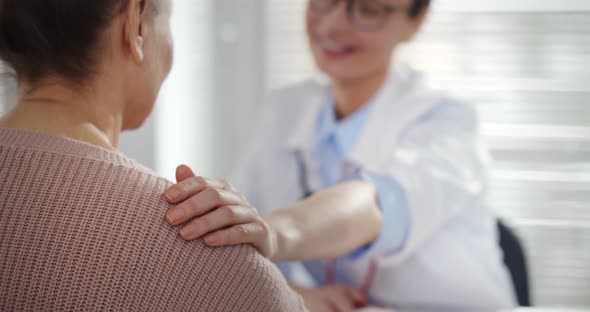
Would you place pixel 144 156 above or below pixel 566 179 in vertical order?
above

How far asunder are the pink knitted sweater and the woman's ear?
0.11 meters

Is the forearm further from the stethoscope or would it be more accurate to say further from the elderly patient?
the elderly patient

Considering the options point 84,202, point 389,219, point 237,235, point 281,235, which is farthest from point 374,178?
point 84,202

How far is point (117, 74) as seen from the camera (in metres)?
0.69

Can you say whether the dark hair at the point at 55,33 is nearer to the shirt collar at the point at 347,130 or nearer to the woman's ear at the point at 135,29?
the woman's ear at the point at 135,29

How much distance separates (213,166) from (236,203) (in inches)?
55.3

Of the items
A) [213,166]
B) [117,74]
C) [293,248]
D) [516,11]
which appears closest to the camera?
[117,74]

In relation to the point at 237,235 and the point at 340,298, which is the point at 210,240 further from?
the point at 340,298

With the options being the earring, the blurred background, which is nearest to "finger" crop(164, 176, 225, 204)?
the earring

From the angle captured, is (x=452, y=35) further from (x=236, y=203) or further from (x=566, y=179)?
(x=236, y=203)

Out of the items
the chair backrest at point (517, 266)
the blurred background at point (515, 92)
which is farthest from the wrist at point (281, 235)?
the blurred background at point (515, 92)

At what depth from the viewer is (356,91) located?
56.7 inches

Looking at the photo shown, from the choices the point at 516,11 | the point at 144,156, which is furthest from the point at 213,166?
the point at 516,11

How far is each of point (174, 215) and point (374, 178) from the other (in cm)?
60
